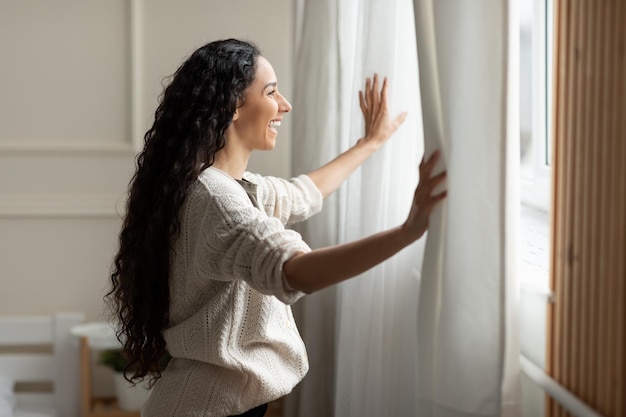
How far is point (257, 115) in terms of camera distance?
5.92 feet

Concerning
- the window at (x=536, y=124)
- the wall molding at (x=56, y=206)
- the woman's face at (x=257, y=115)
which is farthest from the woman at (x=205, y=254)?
the wall molding at (x=56, y=206)

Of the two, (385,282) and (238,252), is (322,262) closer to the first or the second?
(238,252)

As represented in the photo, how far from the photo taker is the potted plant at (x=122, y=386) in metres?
3.19

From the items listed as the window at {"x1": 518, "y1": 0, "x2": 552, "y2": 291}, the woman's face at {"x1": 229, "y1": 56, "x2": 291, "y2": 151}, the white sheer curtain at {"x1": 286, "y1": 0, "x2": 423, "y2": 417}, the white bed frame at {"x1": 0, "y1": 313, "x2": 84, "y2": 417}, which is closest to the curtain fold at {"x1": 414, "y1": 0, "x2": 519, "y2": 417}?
the woman's face at {"x1": 229, "y1": 56, "x2": 291, "y2": 151}

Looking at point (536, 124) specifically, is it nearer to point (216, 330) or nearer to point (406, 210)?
point (406, 210)

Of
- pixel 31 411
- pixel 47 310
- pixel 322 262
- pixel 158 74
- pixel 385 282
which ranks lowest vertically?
pixel 31 411

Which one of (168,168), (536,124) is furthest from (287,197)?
(536,124)

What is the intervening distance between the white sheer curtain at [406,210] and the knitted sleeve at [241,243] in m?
0.24

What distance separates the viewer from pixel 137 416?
316 centimetres

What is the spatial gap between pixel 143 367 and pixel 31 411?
1.61 metres

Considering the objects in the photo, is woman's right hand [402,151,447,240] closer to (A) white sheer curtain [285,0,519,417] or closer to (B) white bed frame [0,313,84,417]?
(A) white sheer curtain [285,0,519,417]

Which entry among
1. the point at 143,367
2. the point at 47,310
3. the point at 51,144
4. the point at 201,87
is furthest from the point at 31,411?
the point at 201,87

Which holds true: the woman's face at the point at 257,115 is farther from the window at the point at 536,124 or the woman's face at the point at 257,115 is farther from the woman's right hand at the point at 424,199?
the window at the point at 536,124

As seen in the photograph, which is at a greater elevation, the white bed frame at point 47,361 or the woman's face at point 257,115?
the woman's face at point 257,115
